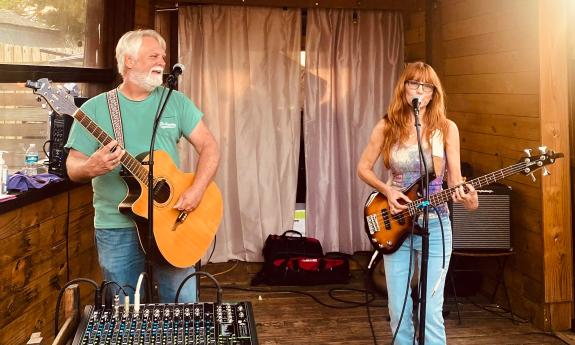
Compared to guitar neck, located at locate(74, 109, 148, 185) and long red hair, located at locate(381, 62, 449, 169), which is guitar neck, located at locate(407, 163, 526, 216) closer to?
long red hair, located at locate(381, 62, 449, 169)

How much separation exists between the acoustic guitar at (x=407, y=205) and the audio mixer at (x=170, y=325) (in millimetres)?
1126

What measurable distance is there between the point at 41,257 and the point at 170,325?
2000 millimetres

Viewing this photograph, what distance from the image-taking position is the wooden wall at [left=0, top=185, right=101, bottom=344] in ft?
9.96

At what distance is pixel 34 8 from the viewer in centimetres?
349

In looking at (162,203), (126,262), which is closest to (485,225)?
(162,203)

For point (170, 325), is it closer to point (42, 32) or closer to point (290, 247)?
point (42, 32)

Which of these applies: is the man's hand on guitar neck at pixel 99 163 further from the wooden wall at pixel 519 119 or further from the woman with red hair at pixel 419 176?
the wooden wall at pixel 519 119

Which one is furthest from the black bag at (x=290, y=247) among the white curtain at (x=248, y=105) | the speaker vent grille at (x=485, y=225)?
the speaker vent grille at (x=485, y=225)

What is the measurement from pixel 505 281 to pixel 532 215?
0.58m

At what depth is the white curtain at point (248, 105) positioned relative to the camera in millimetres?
5230

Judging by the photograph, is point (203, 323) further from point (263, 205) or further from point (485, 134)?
point (263, 205)

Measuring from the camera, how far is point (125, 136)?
2.54 meters

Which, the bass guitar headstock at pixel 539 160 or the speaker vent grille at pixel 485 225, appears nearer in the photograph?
the bass guitar headstock at pixel 539 160

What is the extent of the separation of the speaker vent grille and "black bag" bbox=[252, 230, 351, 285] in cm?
116
